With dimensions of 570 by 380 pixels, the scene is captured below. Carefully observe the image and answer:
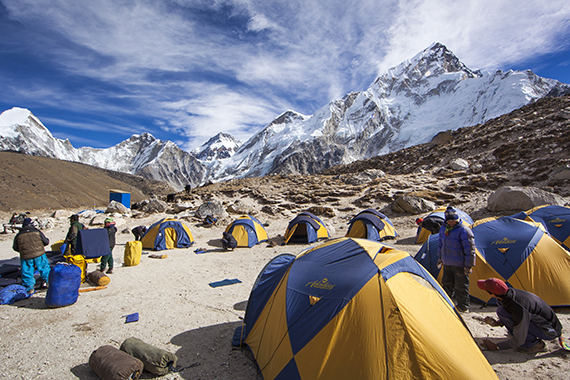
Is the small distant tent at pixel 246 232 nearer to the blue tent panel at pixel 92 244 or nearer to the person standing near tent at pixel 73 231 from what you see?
the blue tent panel at pixel 92 244

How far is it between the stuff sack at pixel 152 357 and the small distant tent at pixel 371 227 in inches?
413

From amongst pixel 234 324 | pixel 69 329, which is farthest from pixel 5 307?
pixel 234 324

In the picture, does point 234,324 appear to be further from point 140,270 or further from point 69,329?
point 140,270

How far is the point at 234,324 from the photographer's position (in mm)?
5414

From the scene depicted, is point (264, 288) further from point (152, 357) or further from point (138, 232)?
point (138, 232)

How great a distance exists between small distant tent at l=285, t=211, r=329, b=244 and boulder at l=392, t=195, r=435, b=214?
19.2 ft

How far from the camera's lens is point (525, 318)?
3.94 meters

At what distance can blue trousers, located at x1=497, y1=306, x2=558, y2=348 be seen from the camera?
3.94 m

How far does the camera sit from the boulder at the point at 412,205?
54.0 ft

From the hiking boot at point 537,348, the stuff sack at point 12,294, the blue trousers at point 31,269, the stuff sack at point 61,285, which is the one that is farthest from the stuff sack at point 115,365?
the hiking boot at point 537,348

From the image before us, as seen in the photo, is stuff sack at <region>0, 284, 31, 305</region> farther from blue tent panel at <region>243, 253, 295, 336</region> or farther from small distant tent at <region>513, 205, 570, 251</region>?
small distant tent at <region>513, 205, 570, 251</region>

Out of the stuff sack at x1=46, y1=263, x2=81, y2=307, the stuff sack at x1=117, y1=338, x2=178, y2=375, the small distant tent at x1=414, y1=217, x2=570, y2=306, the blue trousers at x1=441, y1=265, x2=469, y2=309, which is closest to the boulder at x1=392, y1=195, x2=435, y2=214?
the small distant tent at x1=414, y1=217, x2=570, y2=306

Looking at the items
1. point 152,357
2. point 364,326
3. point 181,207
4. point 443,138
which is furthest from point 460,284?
point 443,138

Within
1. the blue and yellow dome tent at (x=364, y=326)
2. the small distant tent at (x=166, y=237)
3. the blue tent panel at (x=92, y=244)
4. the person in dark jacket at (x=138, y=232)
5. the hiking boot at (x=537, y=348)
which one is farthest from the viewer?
the person in dark jacket at (x=138, y=232)
